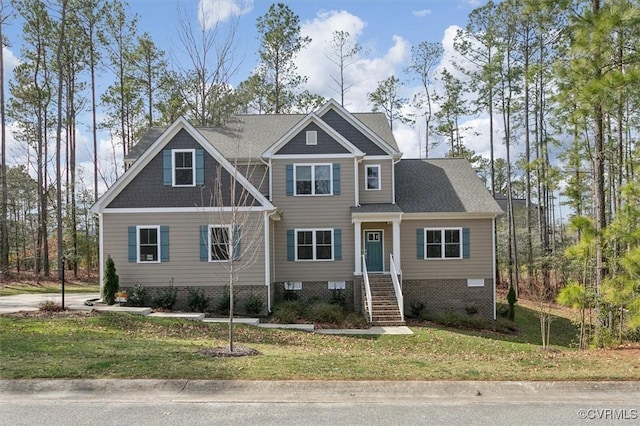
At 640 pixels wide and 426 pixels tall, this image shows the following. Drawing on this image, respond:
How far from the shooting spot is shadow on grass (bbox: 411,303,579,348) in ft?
58.3

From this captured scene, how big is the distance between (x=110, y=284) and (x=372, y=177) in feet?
34.9

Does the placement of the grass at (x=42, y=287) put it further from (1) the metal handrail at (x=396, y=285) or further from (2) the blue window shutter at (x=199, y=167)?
(1) the metal handrail at (x=396, y=285)

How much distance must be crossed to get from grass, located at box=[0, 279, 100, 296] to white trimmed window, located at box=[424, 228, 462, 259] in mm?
16472

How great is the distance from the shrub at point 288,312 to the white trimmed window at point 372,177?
5.60m

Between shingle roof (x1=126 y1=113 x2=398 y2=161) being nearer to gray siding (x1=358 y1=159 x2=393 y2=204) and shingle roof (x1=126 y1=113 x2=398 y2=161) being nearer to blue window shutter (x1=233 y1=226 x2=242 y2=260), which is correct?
gray siding (x1=358 y1=159 x2=393 y2=204)

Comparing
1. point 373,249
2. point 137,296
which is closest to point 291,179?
point 373,249

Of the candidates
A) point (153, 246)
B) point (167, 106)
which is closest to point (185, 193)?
point (153, 246)

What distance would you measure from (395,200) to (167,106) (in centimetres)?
2016

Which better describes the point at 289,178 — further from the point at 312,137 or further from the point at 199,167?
the point at 199,167

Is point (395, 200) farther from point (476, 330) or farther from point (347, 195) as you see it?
point (476, 330)

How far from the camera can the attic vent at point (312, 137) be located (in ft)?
67.5

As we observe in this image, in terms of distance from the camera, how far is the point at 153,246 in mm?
18562

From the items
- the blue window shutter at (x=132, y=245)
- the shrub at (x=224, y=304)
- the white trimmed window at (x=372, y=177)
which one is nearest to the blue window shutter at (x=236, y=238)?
the shrub at (x=224, y=304)

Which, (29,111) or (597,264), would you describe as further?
(29,111)
